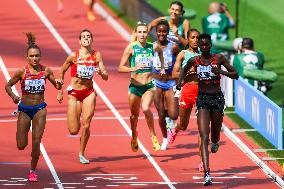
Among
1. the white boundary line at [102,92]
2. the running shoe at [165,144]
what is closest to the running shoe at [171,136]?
the running shoe at [165,144]

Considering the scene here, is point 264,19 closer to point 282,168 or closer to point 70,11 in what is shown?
point 70,11

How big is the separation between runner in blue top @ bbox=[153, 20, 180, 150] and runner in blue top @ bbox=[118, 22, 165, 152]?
303 mm

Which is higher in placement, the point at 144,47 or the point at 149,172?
Result: the point at 144,47

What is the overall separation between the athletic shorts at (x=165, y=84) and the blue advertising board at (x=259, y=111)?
2029 millimetres

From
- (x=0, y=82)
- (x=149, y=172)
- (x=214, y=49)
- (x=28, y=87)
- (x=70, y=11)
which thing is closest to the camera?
(x=28, y=87)

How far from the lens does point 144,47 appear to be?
2389 centimetres

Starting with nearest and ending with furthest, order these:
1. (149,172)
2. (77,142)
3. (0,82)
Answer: (149,172) < (77,142) < (0,82)

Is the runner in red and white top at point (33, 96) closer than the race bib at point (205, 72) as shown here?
No

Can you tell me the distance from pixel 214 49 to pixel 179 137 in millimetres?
8507

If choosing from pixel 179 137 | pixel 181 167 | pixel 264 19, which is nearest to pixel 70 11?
pixel 264 19

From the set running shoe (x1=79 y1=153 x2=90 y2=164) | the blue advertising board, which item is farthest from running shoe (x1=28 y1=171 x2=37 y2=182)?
the blue advertising board

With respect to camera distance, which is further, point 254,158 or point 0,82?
point 0,82

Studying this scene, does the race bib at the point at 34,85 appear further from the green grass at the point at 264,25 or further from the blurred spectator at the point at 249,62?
the green grass at the point at 264,25

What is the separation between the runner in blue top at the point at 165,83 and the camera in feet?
80.4
